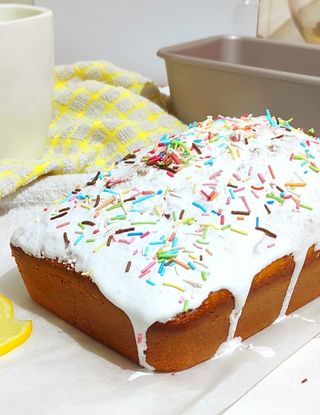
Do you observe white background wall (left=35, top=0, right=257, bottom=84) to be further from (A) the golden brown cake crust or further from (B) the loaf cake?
(A) the golden brown cake crust

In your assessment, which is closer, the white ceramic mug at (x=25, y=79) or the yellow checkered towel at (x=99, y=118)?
the white ceramic mug at (x=25, y=79)

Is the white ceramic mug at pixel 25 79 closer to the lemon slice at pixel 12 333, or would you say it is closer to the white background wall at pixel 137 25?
the lemon slice at pixel 12 333

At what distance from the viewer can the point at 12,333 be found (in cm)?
77

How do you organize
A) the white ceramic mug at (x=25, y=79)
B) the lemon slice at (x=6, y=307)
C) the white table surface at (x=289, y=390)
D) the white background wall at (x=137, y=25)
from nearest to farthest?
the white table surface at (x=289, y=390) → the lemon slice at (x=6, y=307) → the white ceramic mug at (x=25, y=79) → the white background wall at (x=137, y=25)

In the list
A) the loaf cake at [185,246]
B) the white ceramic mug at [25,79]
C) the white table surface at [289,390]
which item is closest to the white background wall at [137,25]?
the white ceramic mug at [25,79]

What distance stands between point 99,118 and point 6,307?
2.10 feet

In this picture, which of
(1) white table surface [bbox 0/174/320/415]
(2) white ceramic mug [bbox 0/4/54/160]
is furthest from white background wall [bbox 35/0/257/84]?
(1) white table surface [bbox 0/174/320/415]

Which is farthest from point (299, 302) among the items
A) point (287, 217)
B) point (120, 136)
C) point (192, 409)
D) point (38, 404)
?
point (120, 136)

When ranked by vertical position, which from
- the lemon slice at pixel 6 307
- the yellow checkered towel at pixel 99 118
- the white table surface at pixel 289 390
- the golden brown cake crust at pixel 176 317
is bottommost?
the white table surface at pixel 289 390

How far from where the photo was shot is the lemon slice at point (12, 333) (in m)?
0.76

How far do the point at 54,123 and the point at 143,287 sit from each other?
30.8 inches

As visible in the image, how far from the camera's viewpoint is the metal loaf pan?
125cm

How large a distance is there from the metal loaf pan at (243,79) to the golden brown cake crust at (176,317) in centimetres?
48

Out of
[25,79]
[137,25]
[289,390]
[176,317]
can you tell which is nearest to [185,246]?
[176,317]
